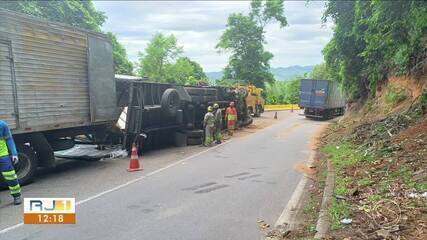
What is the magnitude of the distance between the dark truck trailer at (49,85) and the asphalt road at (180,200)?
1002 millimetres

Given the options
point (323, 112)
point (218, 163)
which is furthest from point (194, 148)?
point (323, 112)

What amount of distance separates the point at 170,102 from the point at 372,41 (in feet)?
23.4

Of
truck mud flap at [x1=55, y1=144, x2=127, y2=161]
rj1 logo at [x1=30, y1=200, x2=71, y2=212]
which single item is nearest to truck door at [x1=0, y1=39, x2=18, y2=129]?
truck mud flap at [x1=55, y1=144, x2=127, y2=161]

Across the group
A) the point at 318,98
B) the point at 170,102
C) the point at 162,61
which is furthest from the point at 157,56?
the point at 170,102

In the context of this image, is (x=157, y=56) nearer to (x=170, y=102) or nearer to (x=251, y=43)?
(x=251, y=43)

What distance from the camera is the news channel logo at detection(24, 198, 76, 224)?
5.57m

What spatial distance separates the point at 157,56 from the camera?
75000 mm

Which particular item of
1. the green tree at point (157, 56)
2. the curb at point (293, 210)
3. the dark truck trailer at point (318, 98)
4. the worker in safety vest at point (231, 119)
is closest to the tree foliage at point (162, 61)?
the green tree at point (157, 56)

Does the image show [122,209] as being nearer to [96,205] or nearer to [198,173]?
[96,205]

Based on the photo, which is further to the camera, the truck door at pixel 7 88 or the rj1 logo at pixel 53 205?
the truck door at pixel 7 88

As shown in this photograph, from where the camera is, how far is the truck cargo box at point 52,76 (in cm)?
984

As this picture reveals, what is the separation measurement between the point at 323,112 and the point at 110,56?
26.4m

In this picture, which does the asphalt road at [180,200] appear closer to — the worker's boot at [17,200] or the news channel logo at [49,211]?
the news channel logo at [49,211]

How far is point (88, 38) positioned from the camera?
12.3 metres
